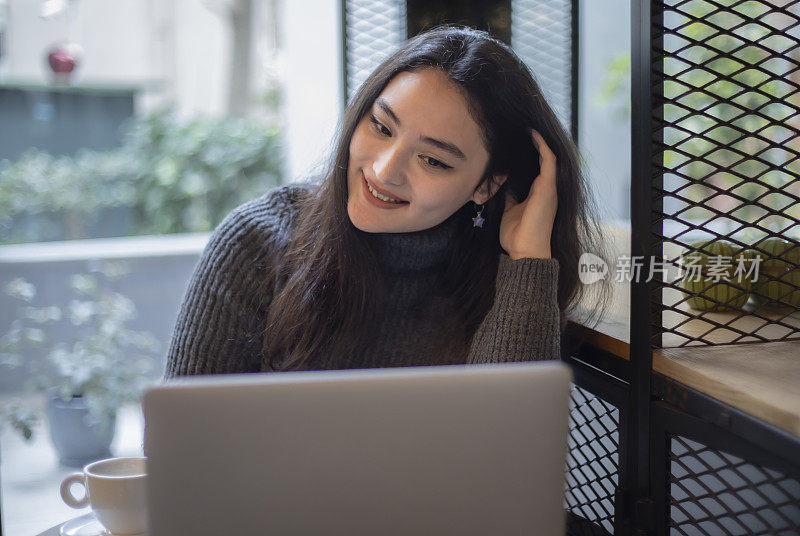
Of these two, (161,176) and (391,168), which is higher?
(161,176)

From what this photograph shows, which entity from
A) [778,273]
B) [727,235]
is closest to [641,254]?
[727,235]

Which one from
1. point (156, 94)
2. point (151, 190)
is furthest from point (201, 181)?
point (156, 94)

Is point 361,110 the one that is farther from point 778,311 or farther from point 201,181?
point 201,181

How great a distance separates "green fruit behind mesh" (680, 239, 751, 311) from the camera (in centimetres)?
109

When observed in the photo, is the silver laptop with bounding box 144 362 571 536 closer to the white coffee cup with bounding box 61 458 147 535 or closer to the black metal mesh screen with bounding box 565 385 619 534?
the white coffee cup with bounding box 61 458 147 535

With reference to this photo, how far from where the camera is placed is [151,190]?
4324 millimetres

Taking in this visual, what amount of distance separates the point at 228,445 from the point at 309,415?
2.7 inches

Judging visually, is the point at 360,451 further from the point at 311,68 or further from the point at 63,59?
the point at 63,59

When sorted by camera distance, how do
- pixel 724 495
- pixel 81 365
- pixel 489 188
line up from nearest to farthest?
1. pixel 724 495
2. pixel 489 188
3. pixel 81 365

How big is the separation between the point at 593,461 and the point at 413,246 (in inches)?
19.8

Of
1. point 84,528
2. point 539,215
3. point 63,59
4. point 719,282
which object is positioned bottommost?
point 84,528

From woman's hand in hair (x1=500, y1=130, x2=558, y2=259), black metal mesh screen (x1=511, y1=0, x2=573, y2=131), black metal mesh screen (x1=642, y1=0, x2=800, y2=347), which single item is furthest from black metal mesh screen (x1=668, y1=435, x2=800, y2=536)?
black metal mesh screen (x1=511, y1=0, x2=573, y2=131)

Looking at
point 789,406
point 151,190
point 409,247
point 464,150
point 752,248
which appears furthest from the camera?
point 151,190

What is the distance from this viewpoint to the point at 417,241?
1.45 meters
